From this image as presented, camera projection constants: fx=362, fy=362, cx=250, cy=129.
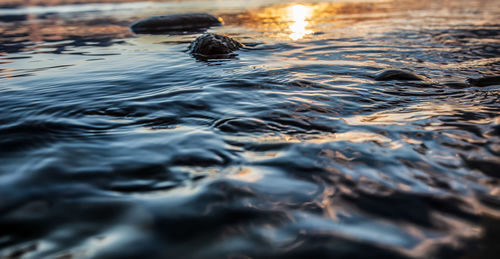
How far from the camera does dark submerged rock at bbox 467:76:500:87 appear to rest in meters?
4.13

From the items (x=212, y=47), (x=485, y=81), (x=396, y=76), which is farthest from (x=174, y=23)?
(x=485, y=81)

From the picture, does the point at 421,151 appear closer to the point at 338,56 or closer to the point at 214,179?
the point at 214,179

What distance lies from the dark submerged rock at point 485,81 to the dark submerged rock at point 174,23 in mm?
8182

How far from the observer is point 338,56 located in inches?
240

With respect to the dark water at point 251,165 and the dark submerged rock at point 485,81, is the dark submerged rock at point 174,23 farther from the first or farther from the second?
the dark submerged rock at point 485,81

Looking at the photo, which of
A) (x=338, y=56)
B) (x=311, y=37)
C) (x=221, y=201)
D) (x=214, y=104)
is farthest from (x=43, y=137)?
(x=311, y=37)

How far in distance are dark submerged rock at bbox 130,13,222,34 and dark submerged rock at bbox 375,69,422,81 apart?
24.5 ft

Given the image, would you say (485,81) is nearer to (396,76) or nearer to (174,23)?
(396,76)

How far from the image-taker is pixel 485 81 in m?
4.23

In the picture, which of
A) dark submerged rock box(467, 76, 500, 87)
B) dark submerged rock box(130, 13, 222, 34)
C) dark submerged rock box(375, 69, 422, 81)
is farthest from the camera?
dark submerged rock box(130, 13, 222, 34)

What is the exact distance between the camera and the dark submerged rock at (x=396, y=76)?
14.2 feet

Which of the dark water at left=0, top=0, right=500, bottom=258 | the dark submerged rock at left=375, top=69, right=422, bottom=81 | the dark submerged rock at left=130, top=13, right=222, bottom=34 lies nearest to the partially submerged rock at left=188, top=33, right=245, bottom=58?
the dark water at left=0, top=0, right=500, bottom=258

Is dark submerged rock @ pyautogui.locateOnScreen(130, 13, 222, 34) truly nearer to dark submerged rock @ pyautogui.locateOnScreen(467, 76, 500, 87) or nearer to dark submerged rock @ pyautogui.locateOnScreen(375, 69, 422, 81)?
dark submerged rock @ pyautogui.locateOnScreen(375, 69, 422, 81)

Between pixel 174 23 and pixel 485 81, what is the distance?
30.6ft
